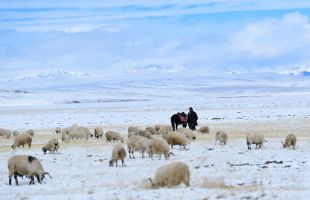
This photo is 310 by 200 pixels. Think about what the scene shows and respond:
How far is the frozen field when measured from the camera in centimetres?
1464

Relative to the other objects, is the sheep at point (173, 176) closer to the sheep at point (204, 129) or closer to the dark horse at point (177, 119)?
the sheep at point (204, 129)

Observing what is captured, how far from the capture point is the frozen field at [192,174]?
14.6 metres

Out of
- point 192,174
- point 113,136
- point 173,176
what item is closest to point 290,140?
point 192,174

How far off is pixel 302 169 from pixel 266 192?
17.8 feet

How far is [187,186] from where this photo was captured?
1564 centimetres

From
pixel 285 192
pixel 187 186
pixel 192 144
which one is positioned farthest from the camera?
pixel 192 144

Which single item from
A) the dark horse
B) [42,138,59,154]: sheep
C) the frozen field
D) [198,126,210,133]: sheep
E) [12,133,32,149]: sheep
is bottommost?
the frozen field

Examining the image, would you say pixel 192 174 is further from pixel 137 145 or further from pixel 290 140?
pixel 290 140

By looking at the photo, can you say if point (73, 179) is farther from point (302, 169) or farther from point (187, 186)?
point (302, 169)

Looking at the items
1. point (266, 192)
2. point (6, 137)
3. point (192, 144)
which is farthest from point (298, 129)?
point (266, 192)

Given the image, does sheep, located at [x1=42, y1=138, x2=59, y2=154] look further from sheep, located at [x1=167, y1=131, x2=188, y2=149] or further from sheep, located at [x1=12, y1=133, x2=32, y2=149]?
sheep, located at [x1=167, y1=131, x2=188, y2=149]

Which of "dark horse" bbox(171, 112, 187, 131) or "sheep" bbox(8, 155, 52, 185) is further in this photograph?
"dark horse" bbox(171, 112, 187, 131)

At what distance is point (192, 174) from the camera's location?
739 inches

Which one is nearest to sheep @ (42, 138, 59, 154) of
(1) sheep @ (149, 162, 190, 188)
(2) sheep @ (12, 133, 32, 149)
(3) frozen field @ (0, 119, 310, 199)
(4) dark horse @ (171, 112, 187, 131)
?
(3) frozen field @ (0, 119, 310, 199)
